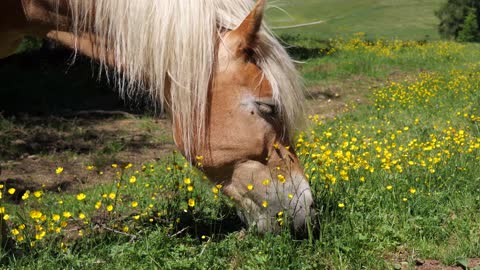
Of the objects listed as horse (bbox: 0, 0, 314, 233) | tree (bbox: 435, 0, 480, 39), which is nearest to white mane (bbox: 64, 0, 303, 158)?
horse (bbox: 0, 0, 314, 233)

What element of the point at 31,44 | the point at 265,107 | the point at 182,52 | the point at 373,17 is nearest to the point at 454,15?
the point at 373,17

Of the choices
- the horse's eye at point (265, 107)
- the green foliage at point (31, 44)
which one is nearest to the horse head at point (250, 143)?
the horse's eye at point (265, 107)

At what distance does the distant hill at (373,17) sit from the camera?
3849 centimetres

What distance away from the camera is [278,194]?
3.08 metres

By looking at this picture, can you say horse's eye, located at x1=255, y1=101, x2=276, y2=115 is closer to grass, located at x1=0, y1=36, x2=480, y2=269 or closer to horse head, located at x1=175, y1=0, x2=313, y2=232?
horse head, located at x1=175, y1=0, x2=313, y2=232

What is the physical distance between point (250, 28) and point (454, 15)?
166 feet

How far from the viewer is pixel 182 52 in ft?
9.68

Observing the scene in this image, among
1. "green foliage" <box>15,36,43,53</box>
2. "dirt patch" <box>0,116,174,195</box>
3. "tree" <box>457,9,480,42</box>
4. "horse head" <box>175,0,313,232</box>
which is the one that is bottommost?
"tree" <box>457,9,480,42</box>

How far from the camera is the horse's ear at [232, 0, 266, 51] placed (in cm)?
279

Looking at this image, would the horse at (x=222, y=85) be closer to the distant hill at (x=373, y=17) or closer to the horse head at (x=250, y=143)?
the horse head at (x=250, y=143)

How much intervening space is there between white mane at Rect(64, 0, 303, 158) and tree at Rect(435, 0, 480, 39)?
45.8 meters

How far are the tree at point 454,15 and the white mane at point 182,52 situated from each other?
1805 inches

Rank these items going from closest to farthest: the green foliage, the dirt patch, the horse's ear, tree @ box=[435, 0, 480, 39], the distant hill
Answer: the horse's ear < the dirt patch < the green foliage < the distant hill < tree @ box=[435, 0, 480, 39]

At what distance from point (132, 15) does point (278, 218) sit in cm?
143
